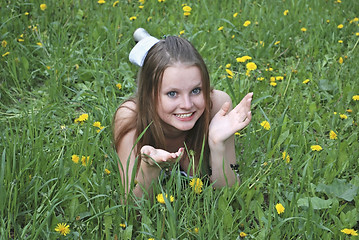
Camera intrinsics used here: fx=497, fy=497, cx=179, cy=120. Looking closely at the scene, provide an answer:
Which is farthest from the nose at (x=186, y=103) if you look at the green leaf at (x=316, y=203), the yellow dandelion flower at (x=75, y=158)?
the green leaf at (x=316, y=203)

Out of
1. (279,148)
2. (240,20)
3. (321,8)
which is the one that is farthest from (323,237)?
(321,8)

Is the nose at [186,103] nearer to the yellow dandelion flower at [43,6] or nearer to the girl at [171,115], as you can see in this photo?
Result: the girl at [171,115]

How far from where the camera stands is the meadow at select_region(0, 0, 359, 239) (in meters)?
1.89

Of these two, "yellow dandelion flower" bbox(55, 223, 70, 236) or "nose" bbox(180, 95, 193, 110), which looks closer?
"yellow dandelion flower" bbox(55, 223, 70, 236)

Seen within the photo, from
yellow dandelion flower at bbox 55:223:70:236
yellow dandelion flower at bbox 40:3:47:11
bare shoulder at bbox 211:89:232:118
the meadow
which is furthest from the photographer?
yellow dandelion flower at bbox 40:3:47:11

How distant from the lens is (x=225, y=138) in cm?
203

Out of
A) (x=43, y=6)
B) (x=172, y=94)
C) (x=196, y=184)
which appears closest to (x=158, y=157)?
(x=196, y=184)

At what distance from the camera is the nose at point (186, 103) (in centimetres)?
198

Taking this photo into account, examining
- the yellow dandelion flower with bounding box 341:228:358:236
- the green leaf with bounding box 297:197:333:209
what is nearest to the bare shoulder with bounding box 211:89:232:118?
the green leaf with bounding box 297:197:333:209

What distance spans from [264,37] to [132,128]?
157 centimetres

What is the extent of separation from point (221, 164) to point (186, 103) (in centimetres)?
31

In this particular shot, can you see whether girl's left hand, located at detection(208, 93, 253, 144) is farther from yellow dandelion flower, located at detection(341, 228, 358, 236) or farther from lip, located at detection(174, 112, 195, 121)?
yellow dandelion flower, located at detection(341, 228, 358, 236)

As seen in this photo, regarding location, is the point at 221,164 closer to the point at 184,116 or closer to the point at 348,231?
the point at 184,116

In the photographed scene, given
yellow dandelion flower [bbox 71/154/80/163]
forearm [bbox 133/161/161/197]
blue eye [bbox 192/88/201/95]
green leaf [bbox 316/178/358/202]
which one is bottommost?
green leaf [bbox 316/178/358/202]
